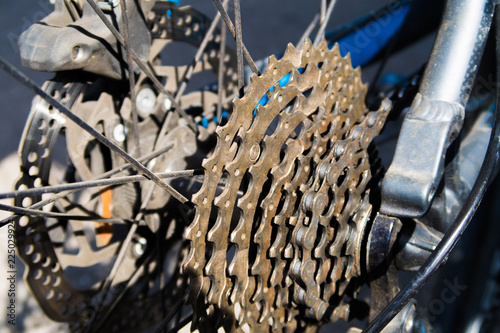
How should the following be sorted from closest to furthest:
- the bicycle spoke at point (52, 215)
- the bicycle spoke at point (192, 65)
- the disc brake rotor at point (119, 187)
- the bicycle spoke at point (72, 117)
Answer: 1. the bicycle spoke at point (72, 117)
2. the bicycle spoke at point (52, 215)
3. the disc brake rotor at point (119, 187)
4. the bicycle spoke at point (192, 65)

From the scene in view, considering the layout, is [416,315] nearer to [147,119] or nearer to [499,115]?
[499,115]

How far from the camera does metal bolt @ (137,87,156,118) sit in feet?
2.78

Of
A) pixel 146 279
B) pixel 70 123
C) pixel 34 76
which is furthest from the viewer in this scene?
pixel 34 76

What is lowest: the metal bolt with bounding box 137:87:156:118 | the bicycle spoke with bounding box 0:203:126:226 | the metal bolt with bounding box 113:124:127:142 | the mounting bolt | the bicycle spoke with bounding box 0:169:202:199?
the mounting bolt

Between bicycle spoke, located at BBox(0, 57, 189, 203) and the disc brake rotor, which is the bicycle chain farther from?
the disc brake rotor

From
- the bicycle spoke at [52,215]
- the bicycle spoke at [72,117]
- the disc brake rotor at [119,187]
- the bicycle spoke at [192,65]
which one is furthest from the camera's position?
the bicycle spoke at [192,65]

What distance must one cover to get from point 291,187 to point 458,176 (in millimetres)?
323

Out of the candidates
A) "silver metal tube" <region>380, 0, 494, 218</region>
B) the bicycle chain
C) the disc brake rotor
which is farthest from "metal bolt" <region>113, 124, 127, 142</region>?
"silver metal tube" <region>380, 0, 494, 218</region>

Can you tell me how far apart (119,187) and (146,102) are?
141 mm

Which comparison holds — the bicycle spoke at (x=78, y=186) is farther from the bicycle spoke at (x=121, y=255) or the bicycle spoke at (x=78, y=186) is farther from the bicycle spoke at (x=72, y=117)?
the bicycle spoke at (x=121, y=255)

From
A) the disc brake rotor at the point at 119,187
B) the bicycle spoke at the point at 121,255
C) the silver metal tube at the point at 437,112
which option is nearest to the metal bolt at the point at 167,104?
the disc brake rotor at the point at 119,187

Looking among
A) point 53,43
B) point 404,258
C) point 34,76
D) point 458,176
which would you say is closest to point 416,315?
point 404,258

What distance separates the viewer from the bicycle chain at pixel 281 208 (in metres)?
0.62

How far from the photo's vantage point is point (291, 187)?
2.13ft
